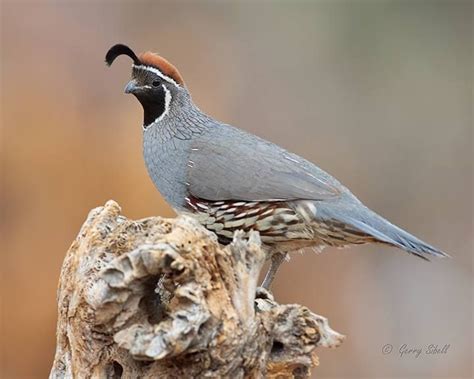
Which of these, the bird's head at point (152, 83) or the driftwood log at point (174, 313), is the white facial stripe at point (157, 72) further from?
the driftwood log at point (174, 313)

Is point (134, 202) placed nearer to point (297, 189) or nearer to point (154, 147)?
point (154, 147)

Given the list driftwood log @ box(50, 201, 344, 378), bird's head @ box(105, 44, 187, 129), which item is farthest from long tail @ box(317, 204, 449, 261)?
bird's head @ box(105, 44, 187, 129)

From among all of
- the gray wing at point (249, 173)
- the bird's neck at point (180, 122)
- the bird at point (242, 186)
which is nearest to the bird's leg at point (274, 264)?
the bird at point (242, 186)

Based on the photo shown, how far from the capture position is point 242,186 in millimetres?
3592

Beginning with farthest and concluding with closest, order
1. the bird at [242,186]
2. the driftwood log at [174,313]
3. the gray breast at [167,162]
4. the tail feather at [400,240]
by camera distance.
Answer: the gray breast at [167,162] → the bird at [242,186] → the tail feather at [400,240] → the driftwood log at [174,313]

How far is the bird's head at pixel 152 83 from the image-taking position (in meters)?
A: 3.85

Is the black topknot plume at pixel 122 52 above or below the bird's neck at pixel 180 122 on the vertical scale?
above

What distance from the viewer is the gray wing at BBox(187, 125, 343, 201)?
3.57 metres

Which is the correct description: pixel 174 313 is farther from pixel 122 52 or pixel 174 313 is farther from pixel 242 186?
pixel 122 52

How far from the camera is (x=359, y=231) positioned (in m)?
3.43

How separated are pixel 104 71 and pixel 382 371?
3.27 meters

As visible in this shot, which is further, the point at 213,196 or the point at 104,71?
the point at 104,71

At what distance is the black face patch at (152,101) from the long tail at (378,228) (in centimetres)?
95

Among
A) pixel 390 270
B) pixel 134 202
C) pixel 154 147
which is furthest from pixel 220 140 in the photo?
pixel 390 270
